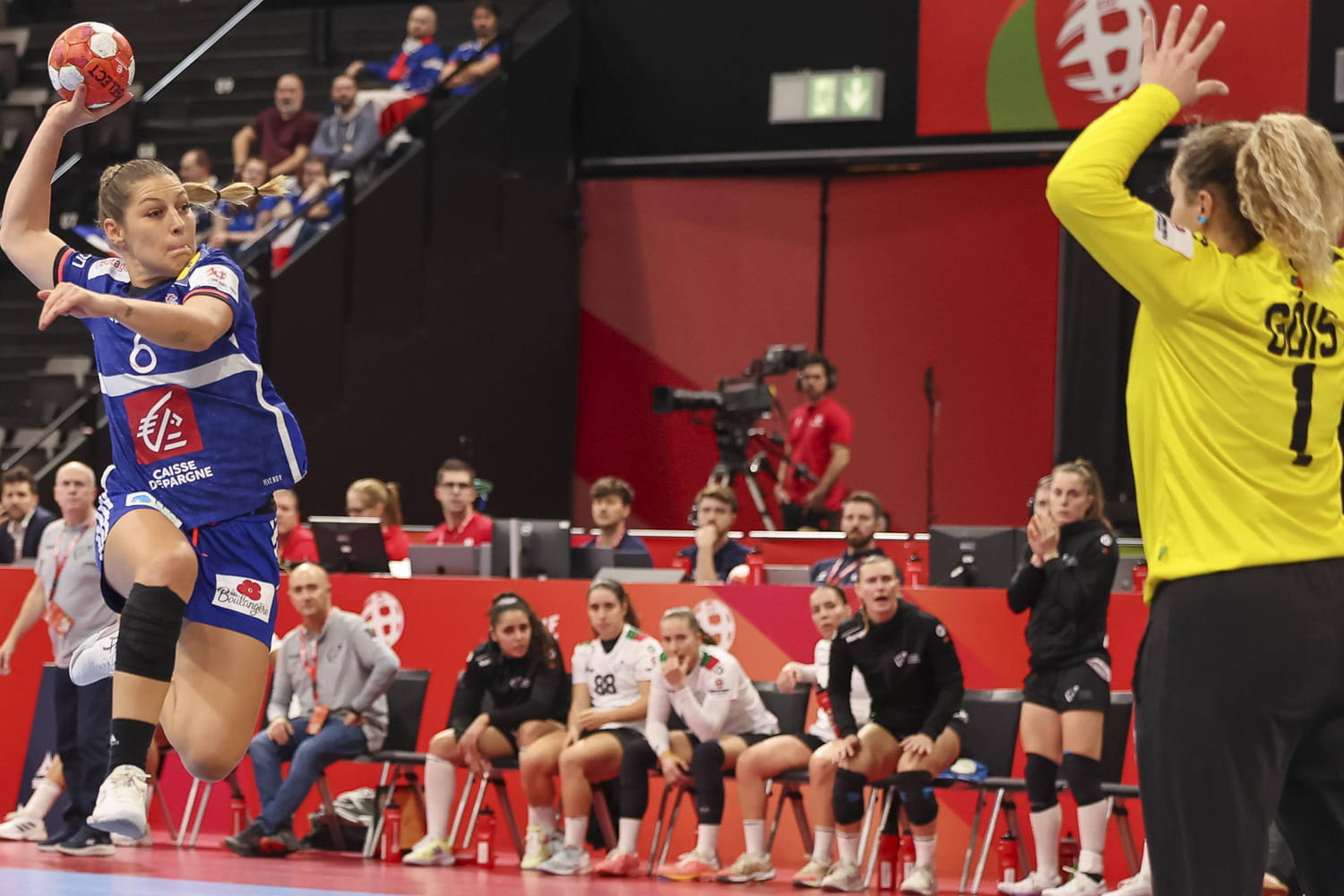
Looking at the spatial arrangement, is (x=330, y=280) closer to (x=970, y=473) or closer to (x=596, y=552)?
(x=596, y=552)

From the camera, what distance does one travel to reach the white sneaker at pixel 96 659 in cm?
525

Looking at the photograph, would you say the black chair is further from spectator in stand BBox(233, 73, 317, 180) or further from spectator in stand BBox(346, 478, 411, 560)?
spectator in stand BBox(233, 73, 317, 180)

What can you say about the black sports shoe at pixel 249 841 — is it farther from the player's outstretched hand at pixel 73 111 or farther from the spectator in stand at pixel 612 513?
the player's outstretched hand at pixel 73 111

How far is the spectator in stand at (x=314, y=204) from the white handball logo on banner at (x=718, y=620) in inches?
222

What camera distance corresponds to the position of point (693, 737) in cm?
920

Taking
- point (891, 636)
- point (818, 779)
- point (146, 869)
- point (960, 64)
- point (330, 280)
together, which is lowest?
point (146, 869)

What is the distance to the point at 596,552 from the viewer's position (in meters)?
10.4

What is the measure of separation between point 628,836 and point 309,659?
6.95ft

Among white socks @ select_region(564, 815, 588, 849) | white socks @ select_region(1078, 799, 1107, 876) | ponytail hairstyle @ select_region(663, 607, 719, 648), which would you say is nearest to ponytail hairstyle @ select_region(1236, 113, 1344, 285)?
white socks @ select_region(1078, 799, 1107, 876)

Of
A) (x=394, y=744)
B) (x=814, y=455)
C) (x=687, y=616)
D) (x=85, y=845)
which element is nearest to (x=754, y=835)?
(x=687, y=616)

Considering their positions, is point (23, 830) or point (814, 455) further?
point (814, 455)

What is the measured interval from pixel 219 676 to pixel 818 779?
4303mm

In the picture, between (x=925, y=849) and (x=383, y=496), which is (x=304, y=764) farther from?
(x=925, y=849)

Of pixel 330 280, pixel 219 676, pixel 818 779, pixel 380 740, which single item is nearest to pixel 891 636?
pixel 818 779
